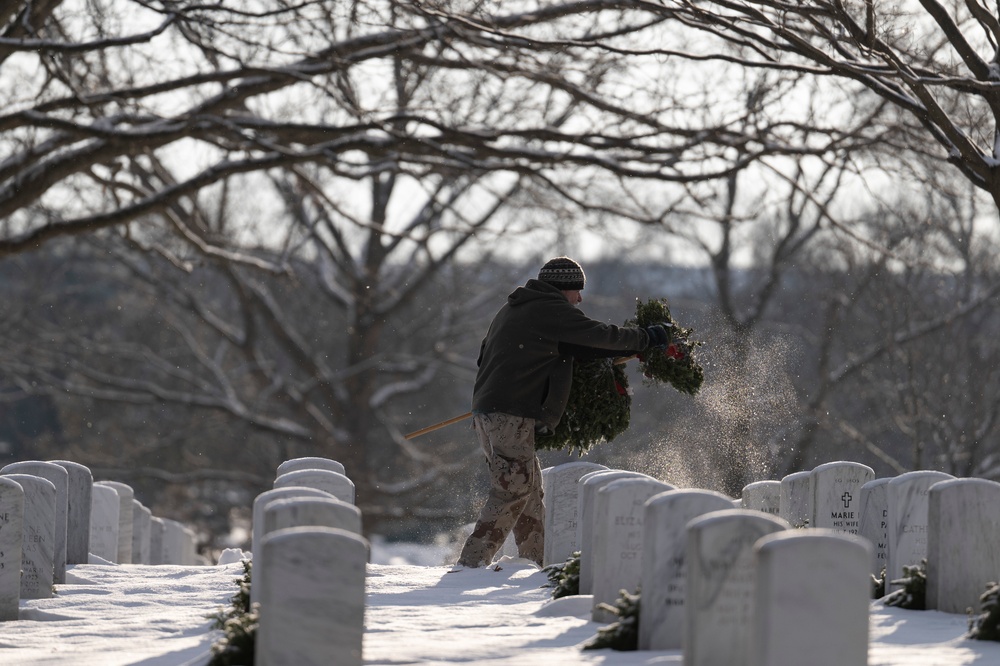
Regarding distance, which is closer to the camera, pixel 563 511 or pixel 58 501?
pixel 58 501

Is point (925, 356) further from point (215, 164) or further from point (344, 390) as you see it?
point (215, 164)

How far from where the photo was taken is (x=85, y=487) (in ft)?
31.2

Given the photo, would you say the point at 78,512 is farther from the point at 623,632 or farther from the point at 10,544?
the point at 623,632

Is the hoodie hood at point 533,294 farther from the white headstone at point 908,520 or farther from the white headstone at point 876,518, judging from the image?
the white headstone at point 908,520

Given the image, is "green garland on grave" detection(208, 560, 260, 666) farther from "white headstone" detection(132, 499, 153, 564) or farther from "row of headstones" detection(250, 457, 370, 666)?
"white headstone" detection(132, 499, 153, 564)

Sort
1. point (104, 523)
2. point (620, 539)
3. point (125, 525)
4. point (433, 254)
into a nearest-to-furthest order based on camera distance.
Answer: point (620, 539) < point (104, 523) < point (125, 525) < point (433, 254)

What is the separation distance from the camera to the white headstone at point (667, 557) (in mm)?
5184

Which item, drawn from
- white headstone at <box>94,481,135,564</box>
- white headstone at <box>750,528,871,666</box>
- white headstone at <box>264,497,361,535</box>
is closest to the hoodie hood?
white headstone at <box>264,497,361,535</box>

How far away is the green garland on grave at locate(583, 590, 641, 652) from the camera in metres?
5.40

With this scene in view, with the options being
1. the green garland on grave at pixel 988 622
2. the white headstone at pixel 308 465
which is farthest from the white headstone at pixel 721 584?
the white headstone at pixel 308 465

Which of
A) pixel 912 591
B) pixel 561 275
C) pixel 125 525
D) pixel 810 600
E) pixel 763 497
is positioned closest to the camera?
pixel 810 600

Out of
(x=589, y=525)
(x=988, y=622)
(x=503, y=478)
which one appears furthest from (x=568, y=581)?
(x=988, y=622)

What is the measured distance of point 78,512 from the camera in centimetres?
956

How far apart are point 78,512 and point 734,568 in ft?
20.0
